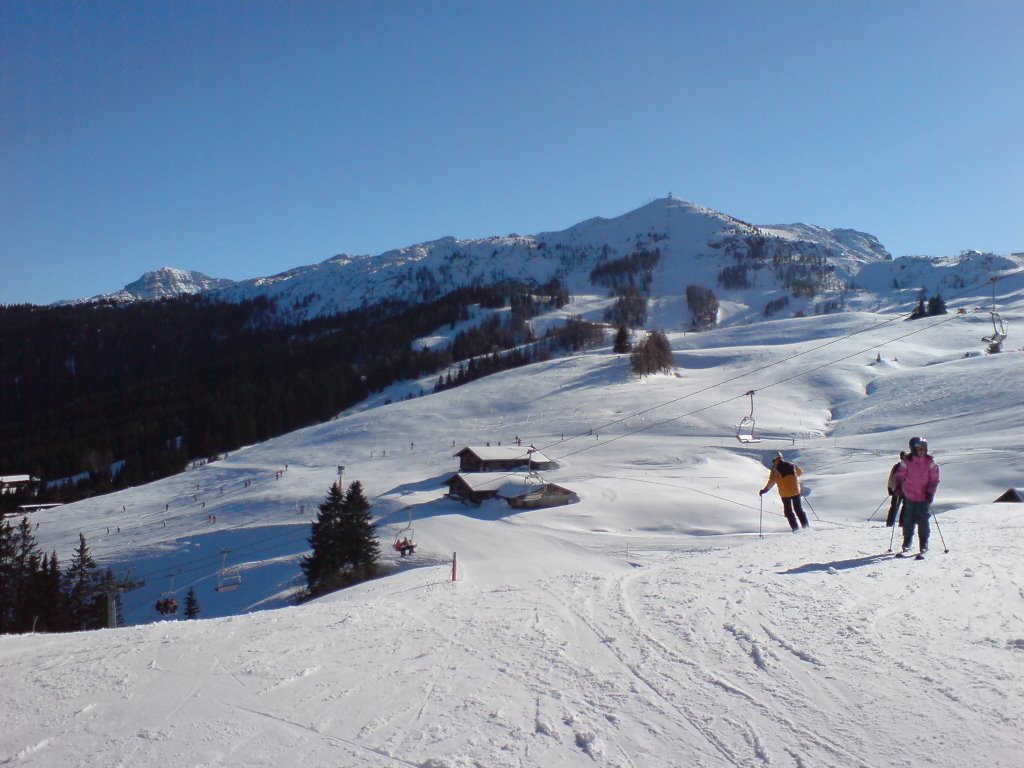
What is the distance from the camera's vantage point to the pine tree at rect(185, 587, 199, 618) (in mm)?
35438

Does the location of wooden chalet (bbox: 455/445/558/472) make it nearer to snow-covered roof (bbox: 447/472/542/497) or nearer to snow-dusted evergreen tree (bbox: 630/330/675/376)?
snow-covered roof (bbox: 447/472/542/497)

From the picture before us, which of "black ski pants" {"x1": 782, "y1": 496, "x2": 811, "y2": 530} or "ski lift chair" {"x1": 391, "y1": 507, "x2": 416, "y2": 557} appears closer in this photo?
"black ski pants" {"x1": 782, "y1": 496, "x2": 811, "y2": 530}

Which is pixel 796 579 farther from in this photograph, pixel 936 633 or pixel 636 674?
pixel 636 674

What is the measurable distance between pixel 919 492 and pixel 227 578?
3581cm

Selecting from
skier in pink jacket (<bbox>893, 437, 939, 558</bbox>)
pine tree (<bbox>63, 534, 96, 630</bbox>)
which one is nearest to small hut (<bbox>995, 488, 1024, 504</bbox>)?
skier in pink jacket (<bbox>893, 437, 939, 558</bbox>)

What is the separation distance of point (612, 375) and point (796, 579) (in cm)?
8222

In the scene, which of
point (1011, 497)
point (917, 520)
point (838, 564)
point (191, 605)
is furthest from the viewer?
point (191, 605)

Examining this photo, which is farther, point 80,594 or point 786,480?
point 80,594

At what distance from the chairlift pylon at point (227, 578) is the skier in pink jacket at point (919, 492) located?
109 feet

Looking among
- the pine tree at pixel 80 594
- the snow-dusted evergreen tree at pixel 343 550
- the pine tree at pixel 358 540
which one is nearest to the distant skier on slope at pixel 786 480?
the snow-dusted evergreen tree at pixel 343 550

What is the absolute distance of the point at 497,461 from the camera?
177ft

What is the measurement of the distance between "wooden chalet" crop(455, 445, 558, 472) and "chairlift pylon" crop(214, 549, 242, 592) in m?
18.8

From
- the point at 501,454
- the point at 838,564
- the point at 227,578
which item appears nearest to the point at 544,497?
the point at 501,454

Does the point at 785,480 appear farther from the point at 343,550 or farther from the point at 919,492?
the point at 343,550
